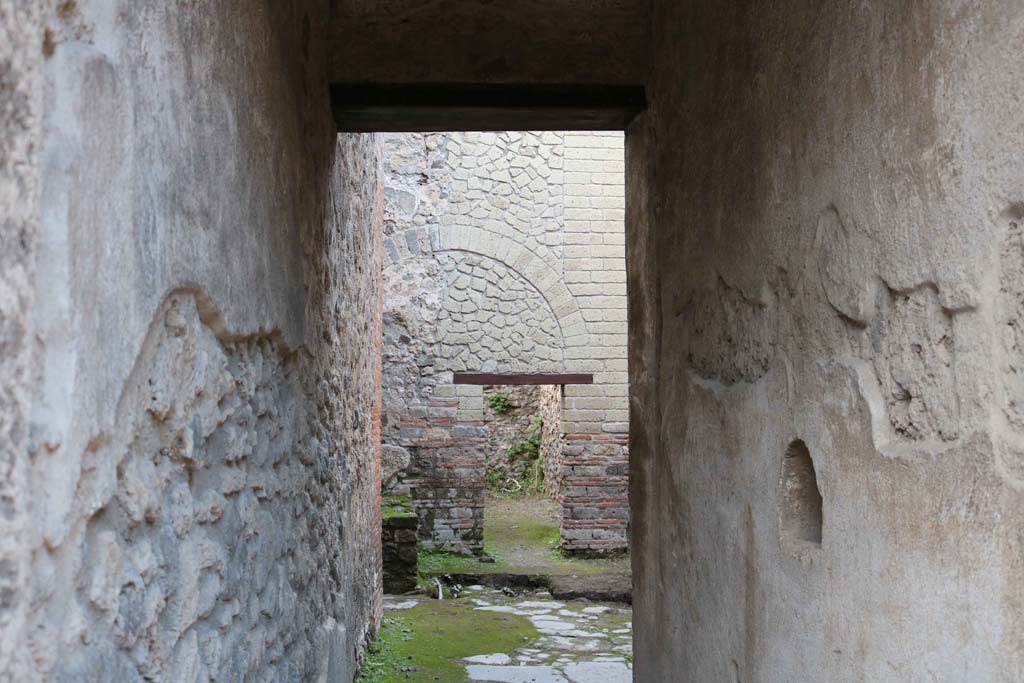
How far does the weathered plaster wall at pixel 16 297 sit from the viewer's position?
107cm

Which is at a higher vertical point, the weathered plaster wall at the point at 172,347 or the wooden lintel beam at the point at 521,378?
the wooden lintel beam at the point at 521,378

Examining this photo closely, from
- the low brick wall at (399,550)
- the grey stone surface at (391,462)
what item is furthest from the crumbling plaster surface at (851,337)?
the grey stone surface at (391,462)

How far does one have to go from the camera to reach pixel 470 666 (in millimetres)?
5992

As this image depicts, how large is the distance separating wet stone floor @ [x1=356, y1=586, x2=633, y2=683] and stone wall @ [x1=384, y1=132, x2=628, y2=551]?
1537 millimetres

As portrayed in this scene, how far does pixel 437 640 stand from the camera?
21.6ft

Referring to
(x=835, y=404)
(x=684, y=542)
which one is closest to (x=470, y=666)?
(x=684, y=542)

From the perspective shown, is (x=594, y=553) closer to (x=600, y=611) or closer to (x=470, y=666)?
(x=600, y=611)

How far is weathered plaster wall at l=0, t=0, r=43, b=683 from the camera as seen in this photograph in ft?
3.51

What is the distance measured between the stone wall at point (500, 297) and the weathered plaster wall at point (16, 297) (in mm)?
8206

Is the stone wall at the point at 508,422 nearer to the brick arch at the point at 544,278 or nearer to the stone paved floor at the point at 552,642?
the brick arch at the point at 544,278

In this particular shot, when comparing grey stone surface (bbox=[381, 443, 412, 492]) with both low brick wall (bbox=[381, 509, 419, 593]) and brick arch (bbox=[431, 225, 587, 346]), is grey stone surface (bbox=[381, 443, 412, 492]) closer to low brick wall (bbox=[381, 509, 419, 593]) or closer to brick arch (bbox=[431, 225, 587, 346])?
low brick wall (bbox=[381, 509, 419, 593])

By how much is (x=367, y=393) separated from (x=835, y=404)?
4279 mm

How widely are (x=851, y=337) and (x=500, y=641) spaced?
210 inches

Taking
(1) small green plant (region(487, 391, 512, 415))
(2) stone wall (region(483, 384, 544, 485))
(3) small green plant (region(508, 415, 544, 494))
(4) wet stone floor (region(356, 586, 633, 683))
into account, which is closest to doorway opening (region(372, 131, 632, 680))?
(4) wet stone floor (region(356, 586, 633, 683))
